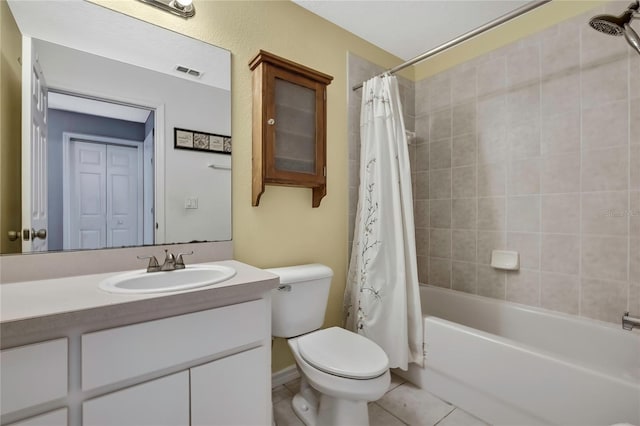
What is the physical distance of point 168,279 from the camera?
1.20m

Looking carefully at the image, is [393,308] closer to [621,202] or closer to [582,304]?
[582,304]

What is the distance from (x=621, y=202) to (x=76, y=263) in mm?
2602

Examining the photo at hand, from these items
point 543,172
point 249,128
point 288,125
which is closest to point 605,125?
point 543,172

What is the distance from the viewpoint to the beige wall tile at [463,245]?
82.0 inches

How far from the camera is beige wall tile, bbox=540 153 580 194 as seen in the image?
64.7 inches

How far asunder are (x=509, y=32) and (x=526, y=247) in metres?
1.43

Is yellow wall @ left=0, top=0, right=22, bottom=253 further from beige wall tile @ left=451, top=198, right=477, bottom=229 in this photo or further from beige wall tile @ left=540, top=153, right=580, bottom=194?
beige wall tile @ left=540, top=153, right=580, bottom=194

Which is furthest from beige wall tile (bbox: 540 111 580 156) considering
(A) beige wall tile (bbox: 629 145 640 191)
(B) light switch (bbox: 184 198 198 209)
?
(B) light switch (bbox: 184 198 198 209)

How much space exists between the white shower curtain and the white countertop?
2.69ft

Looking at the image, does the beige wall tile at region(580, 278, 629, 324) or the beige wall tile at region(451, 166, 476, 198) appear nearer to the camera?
the beige wall tile at region(580, 278, 629, 324)

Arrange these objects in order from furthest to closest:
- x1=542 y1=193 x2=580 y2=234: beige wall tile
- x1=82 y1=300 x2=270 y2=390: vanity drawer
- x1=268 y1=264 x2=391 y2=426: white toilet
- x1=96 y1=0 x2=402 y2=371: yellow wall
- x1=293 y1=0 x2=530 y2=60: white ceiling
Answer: x1=293 y1=0 x2=530 y2=60: white ceiling
x1=542 y1=193 x2=580 y2=234: beige wall tile
x1=96 y1=0 x2=402 y2=371: yellow wall
x1=268 y1=264 x2=391 y2=426: white toilet
x1=82 y1=300 x2=270 y2=390: vanity drawer

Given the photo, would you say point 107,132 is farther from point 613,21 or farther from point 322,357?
point 613,21

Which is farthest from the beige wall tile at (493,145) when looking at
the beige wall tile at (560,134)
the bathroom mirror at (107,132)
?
the bathroom mirror at (107,132)

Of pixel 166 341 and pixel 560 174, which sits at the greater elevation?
pixel 560 174
